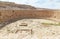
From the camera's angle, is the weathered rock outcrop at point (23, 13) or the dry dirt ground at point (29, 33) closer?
the dry dirt ground at point (29, 33)

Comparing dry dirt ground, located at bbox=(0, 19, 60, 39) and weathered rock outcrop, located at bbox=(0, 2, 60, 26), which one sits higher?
weathered rock outcrop, located at bbox=(0, 2, 60, 26)

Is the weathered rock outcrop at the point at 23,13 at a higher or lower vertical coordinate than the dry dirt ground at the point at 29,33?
higher

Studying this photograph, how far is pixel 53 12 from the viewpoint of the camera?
5.30 m

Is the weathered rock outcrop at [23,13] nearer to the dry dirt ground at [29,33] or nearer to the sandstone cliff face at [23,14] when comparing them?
the sandstone cliff face at [23,14]

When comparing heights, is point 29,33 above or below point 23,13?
below

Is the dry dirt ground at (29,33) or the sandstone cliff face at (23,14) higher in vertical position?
the sandstone cliff face at (23,14)

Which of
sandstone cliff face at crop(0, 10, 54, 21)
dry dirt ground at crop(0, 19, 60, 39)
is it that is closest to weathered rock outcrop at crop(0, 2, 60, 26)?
sandstone cliff face at crop(0, 10, 54, 21)

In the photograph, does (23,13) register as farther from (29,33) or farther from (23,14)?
(29,33)

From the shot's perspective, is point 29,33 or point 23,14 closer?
point 29,33

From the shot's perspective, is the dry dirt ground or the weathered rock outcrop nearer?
the dry dirt ground

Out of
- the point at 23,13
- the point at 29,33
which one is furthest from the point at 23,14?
the point at 29,33

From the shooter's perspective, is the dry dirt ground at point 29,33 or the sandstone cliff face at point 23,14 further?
the sandstone cliff face at point 23,14

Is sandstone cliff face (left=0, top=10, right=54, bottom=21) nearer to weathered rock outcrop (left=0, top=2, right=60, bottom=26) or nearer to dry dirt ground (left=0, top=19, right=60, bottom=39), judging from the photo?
weathered rock outcrop (left=0, top=2, right=60, bottom=26)

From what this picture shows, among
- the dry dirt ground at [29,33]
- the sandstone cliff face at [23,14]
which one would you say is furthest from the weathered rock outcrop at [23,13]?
the dry dirt ground at [29,33]
